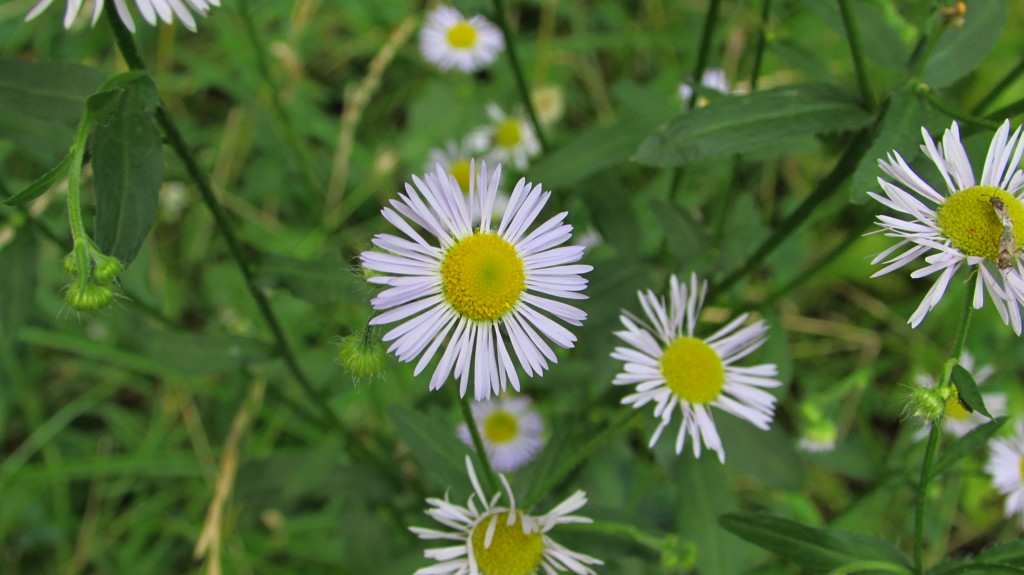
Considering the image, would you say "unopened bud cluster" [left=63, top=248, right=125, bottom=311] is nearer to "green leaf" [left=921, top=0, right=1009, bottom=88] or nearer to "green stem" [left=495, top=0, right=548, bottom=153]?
"green stem" [left=495, top=0, right=548, bottom=153]

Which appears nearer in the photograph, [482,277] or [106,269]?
Answer: [106,269]

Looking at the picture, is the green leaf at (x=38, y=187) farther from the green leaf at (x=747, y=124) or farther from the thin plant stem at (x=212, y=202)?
the green leaf at (x=747, y=124)

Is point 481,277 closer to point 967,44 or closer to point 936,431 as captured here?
point 936,431

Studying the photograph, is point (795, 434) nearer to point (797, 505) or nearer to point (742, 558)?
point (797, 505)

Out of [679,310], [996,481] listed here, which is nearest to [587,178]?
[679,310]

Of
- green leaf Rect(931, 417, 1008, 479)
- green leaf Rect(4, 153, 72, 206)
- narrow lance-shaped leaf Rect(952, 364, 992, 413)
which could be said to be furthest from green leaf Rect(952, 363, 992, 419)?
green leaf Rect(4, 153, 72, 206)

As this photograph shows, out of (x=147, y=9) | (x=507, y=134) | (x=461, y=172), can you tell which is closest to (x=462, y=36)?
(x=507, y=134)

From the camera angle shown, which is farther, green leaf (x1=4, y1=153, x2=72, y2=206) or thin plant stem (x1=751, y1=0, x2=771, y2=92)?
thin plant stem (x1=751, y1=0, x2=771, y2=92)
